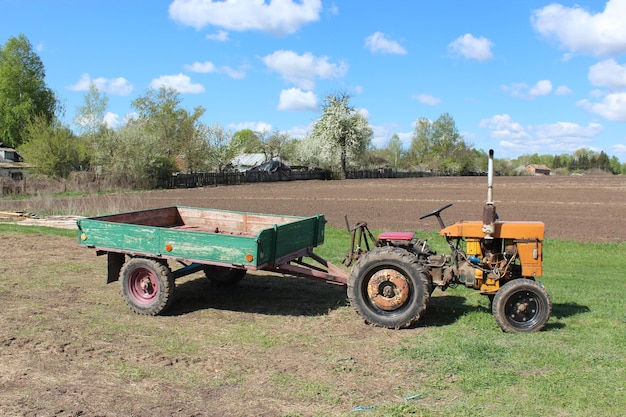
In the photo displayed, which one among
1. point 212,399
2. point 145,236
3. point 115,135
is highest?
point 115,135

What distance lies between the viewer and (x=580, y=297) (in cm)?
764

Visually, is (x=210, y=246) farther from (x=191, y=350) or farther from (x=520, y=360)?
(x=520, y=360)

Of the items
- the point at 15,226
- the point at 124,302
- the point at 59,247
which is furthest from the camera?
the point at 15,226

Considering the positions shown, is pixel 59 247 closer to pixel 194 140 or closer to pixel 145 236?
pixel 145 236

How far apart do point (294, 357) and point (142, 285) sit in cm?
280

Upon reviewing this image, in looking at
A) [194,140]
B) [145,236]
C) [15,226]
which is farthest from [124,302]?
[194,140]

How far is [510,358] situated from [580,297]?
3141 millimetres

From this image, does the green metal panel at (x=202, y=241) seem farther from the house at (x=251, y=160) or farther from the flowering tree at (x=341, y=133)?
the house at (x=251, y=160)

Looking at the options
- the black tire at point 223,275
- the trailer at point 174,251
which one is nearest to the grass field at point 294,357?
the black tire at point 223,275

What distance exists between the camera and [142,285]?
23.5 ft

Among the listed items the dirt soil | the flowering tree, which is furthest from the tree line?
the dirt soil

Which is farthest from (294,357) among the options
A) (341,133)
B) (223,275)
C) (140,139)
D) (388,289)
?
(341,133)

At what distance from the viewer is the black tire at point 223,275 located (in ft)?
28.1

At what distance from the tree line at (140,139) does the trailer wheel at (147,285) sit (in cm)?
3492
